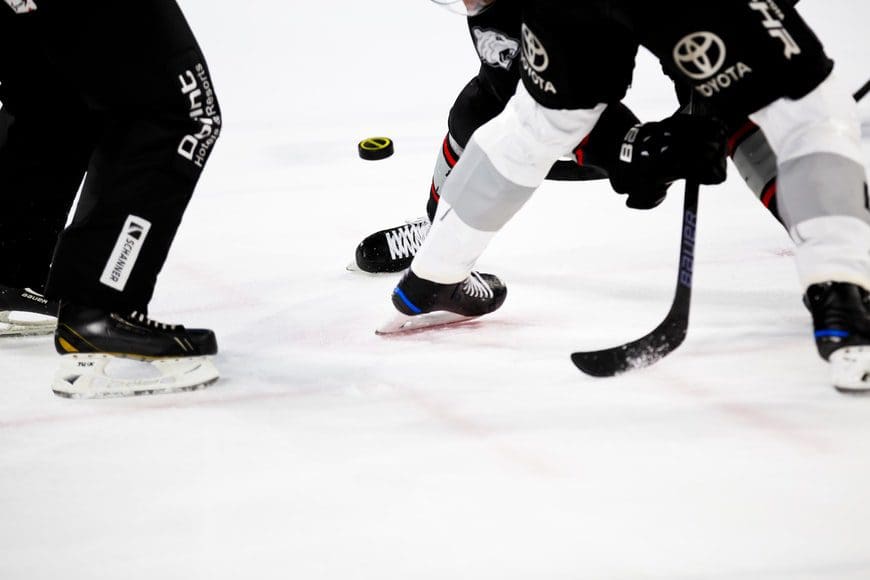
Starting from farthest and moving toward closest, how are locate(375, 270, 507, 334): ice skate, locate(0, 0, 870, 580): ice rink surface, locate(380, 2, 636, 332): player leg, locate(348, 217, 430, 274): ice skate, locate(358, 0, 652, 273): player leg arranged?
locate(348, 217, 430, 274): ice skate, locate(375, 270, 507, 334): ice skate, locate(358, 0, 652, 273): player leg, locate(380, 2, 636, 332): player leg, locate(0, 0, 870, 580): ice rink surface

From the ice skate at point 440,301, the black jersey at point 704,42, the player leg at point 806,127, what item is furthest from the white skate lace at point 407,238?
the player leg at point 806,127

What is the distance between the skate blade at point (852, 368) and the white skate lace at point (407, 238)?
113 centimetres

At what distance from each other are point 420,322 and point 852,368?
0.82 m

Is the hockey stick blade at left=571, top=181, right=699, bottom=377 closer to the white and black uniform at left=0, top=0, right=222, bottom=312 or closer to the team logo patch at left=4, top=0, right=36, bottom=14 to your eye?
the white and black uniform at left=0, top=0, right=222, bottom=312

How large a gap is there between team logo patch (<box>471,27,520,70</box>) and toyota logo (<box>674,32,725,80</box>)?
588mm

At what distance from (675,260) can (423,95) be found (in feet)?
7.74

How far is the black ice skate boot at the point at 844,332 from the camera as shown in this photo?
124cm

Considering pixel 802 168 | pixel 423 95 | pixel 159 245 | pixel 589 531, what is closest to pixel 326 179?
pixel 423 95

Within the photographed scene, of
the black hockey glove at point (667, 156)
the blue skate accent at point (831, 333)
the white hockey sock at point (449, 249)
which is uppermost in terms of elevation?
the black hockey glove at point (667, 156)

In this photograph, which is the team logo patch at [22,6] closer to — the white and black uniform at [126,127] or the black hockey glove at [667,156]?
the white and black uniform at [126,127]

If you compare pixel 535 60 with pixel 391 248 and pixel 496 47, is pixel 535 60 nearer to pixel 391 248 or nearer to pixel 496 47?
pixel 496 47

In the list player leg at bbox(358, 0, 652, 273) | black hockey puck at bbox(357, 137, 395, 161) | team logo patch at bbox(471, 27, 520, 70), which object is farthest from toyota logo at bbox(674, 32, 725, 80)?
black hockey puck at bbox(357, 137, 395, 161)

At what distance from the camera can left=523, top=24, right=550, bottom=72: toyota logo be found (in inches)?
54.1

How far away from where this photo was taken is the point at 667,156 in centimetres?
145
